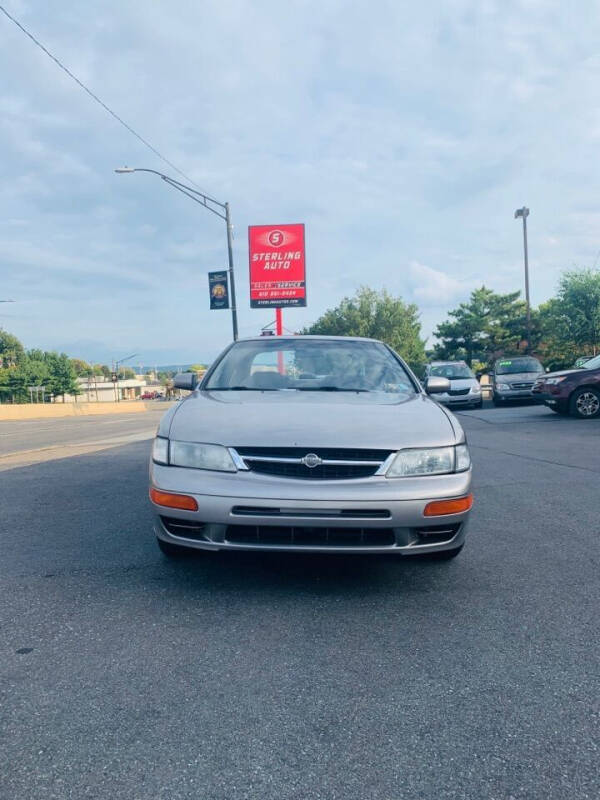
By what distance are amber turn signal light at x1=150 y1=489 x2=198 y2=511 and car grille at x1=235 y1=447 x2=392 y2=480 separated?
1.12ft

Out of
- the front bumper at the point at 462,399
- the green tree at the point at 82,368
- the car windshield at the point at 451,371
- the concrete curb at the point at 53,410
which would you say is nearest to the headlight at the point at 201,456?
the front bumper at the point at 462,399

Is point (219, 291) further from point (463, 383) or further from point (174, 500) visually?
point (174, 500)

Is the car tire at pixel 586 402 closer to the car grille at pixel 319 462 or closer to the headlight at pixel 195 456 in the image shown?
the car grille at pixel 319 462

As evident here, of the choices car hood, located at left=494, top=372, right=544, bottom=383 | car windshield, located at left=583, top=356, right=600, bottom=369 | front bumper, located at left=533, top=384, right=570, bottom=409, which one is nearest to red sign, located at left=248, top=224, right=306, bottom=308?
car hood, located at left=494, top=372, right=544, bottom=383

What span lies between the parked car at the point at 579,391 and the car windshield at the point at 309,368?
9.27 m

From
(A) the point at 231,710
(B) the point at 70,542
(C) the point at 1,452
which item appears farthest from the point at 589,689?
(C) the point at 1,452

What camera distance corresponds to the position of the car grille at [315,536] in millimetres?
3143

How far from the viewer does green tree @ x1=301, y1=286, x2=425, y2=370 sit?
208 ft

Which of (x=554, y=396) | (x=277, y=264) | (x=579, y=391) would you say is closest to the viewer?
(x=579, y=391)

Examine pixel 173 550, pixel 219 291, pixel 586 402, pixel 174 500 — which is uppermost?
pixel 219 291

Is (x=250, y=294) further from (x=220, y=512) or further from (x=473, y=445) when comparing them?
(x=220, y=512)

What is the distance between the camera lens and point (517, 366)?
63.9 ft

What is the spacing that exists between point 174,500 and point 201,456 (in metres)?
0.26

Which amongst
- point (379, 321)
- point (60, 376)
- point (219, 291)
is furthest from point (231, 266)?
point (60, 376)
